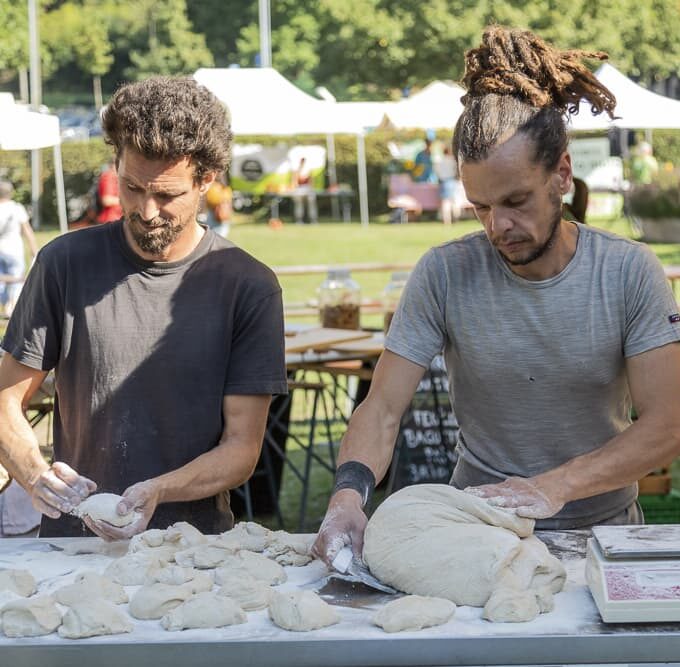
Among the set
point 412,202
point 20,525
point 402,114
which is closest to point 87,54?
point 412,202

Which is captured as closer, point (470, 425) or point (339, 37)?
point (470, 425)

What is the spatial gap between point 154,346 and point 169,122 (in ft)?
1.68

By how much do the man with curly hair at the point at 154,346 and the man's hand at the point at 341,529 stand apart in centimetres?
44

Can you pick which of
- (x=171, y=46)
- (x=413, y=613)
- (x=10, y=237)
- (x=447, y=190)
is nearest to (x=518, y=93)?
(x=413, y=613)

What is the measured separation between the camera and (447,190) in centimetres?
2072

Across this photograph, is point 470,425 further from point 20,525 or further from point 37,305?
point 20,525

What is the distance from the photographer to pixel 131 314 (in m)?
2.52

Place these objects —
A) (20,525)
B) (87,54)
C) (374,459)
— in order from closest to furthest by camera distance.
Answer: (374,459) < (20,525) < (87,54)

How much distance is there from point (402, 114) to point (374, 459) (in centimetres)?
696

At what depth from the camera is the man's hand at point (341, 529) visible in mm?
2045

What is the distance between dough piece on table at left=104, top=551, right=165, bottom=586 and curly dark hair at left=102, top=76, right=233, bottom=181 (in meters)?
0.89

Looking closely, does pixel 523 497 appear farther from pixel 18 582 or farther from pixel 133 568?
pixel 18 582

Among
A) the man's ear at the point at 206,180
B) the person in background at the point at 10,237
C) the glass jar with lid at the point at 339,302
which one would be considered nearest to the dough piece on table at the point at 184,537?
the man's ear at the point at 206,180

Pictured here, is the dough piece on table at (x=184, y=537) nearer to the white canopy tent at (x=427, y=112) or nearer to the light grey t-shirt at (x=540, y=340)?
the light grey t-shirt at (x=540, y=340)
